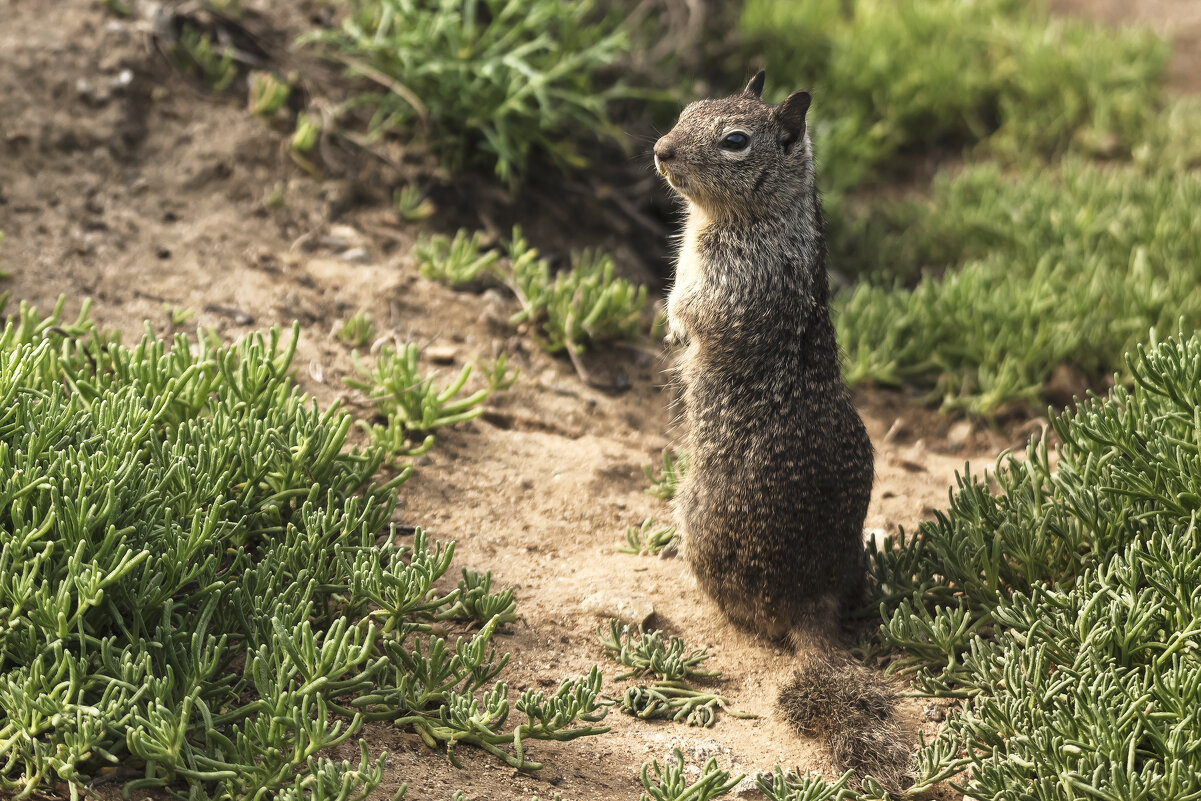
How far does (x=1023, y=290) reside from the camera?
5.87m

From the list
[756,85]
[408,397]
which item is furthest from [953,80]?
[408,397]

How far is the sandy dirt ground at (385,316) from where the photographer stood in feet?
13.0

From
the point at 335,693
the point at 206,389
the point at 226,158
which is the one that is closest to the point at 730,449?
the point at 335,693

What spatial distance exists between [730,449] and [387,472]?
1358 mm

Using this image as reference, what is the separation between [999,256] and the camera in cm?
628

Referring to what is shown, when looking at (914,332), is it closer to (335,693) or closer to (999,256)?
(999,256)

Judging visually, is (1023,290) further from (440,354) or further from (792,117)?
(440,354)

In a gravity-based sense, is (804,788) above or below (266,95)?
below

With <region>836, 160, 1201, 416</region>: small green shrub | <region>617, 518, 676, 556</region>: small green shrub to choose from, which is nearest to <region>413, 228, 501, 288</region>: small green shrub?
<region>617, 518, 676, 556</region>: small green shrub

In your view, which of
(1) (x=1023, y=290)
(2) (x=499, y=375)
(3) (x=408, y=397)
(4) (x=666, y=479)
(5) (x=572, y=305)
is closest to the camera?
(3) (x=408, y=397)

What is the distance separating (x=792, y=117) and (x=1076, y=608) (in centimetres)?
207

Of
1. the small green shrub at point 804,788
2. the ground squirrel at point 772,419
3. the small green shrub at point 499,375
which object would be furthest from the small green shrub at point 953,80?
the small green shrub at point 804,788

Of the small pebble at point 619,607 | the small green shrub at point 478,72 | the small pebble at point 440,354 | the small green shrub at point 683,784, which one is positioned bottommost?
the small pebble at point 619,607

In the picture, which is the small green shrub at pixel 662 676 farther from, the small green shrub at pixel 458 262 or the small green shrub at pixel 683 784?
the small green shrub at pixel 458 262
